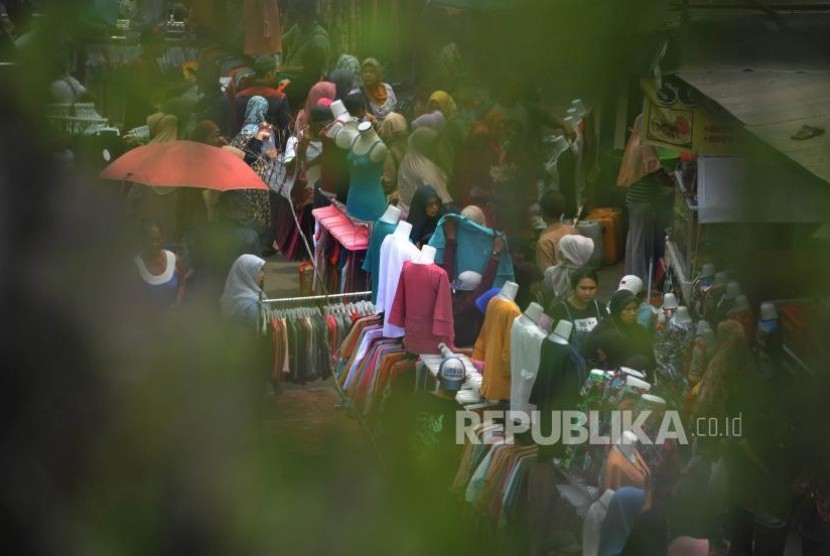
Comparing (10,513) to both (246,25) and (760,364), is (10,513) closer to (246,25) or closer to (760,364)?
(246,25)

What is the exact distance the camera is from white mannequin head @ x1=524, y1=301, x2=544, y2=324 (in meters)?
3.92

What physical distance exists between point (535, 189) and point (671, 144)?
251 cm

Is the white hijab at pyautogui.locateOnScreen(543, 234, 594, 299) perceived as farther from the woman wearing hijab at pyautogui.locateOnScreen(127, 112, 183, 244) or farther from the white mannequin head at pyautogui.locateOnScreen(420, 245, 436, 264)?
the woman wearing hijab at pyautogui.locateOnScreen(127, 112, 183, 244)

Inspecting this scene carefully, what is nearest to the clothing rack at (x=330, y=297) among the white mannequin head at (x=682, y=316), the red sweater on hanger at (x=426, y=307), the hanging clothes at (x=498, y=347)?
the red sweater on hanger at (x=426, y=307)

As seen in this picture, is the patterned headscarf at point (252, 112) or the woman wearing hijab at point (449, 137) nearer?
the woman wearing hijab at point (449, 137)

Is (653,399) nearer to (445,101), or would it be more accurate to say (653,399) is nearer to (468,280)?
(468,280)

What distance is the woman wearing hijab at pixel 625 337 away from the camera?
7.96 ft

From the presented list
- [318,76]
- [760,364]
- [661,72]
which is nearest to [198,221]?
[318,76]

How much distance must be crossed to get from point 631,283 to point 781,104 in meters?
3.94

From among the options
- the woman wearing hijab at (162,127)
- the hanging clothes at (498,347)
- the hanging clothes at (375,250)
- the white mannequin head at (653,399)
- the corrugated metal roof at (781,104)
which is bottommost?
the hanging clothes at (375,250)

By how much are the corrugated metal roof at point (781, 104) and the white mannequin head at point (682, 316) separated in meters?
4.00

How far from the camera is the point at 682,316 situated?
437 cm

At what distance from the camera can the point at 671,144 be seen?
9.61ft

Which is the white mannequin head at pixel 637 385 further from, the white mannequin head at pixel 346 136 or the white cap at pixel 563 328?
the white mannequin head at pixel 346 136
